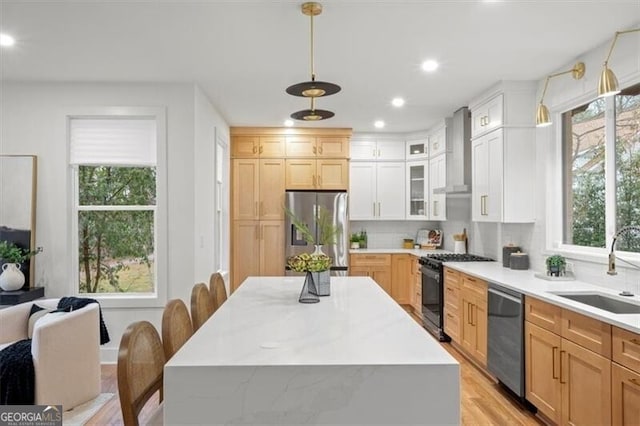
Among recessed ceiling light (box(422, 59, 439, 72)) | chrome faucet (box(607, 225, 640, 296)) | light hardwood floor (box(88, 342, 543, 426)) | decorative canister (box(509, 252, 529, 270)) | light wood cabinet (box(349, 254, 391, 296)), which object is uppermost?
recessed ceiling light (box(422, 59, 439, 72))

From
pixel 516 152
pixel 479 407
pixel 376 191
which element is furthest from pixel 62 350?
pixel 376 191

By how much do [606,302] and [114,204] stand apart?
431cm

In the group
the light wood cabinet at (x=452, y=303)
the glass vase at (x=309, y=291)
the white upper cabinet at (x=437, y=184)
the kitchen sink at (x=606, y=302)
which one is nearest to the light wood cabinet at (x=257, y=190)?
the white upper cabinet at (x=437, y=184)

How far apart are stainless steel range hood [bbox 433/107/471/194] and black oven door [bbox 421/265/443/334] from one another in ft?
3.35

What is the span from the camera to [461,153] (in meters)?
5.05

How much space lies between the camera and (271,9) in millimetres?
2654

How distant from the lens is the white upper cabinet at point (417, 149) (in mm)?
6558

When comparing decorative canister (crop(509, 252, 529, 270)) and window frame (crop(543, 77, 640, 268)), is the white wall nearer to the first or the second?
decorative canister (crop(509, 252, 529, 270))

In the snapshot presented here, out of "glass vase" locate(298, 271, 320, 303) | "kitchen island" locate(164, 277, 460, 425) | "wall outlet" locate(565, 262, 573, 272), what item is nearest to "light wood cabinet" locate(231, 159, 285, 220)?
"glass vase" locate(298, 271, 320, 303)

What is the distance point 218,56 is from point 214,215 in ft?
6.85

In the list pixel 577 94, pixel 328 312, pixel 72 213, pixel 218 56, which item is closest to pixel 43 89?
pixel 72 213

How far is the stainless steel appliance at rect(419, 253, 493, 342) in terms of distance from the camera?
189 inches

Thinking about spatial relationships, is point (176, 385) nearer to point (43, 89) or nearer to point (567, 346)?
point (567, 346)

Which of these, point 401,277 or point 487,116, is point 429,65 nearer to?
point 487,116
